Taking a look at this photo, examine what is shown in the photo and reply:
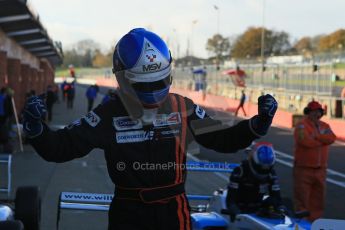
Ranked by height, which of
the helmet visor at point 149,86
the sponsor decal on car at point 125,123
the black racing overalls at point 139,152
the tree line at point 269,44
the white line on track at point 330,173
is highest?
the tree line at point 269,44

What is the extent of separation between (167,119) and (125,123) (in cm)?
19

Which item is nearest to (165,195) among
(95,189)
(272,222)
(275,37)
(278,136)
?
(272,222)

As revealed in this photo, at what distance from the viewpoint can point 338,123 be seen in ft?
75.1

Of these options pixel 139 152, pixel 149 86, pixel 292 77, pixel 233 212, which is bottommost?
pixel 233 212

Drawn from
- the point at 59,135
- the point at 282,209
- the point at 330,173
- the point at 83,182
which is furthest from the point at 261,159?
the point at 330,173

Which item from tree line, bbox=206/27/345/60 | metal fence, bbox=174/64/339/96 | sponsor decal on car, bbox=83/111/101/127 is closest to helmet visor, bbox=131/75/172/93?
sponsor decal on car, bbox=83/111/101/127

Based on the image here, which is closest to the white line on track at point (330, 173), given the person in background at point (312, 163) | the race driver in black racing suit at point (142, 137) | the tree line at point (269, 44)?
the person in background at point (312, 163)

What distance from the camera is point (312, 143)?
27.0 feet

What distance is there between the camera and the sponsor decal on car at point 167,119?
2.72m

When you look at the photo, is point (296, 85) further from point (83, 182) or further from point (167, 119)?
point (167, 119)

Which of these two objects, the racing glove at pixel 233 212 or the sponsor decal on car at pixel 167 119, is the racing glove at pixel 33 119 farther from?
the racing glove at pixel 233 212

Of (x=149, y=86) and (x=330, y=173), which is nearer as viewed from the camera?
(x=149, y=86)

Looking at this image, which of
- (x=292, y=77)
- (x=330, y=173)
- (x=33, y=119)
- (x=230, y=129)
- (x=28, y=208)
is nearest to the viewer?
(x=33, y=119)

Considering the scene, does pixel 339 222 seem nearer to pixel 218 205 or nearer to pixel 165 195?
pixel 165 195
